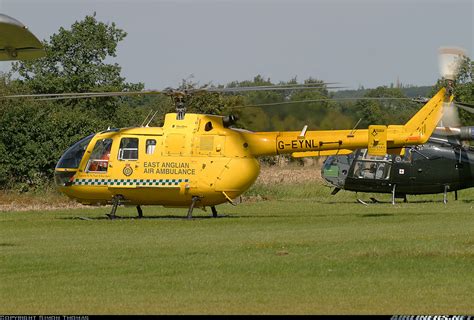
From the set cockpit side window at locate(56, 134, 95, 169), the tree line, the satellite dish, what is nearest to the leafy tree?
the tree line

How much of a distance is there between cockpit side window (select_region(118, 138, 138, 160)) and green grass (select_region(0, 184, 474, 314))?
155 centimetres

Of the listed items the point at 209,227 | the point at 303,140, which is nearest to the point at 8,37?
the point at 209,227

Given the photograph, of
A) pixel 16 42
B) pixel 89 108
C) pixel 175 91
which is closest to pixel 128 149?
pixel 175 91

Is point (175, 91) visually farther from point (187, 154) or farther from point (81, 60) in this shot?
point (81, 60)

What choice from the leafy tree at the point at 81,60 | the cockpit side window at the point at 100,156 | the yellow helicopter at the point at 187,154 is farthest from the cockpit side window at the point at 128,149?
the leafy tree at the point at 81,60

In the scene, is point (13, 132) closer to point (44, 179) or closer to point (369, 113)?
point (44, 179)

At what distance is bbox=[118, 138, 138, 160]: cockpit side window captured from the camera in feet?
93.4

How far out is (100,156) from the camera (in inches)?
1129

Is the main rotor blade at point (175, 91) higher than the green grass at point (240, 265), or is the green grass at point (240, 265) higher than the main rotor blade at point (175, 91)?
the main rotor blade at point (175, 91)

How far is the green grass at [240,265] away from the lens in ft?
46.3

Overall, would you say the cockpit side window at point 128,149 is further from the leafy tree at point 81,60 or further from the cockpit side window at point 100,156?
the leafy tree at point 81,60

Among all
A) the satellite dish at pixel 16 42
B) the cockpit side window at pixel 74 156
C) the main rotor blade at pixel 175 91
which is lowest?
the cockpit side window at pixel 74 156

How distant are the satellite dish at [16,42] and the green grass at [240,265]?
10.2 feet

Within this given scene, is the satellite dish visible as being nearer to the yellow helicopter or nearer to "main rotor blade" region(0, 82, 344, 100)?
"main rotor blade" region(0, 82, 344, 100)
